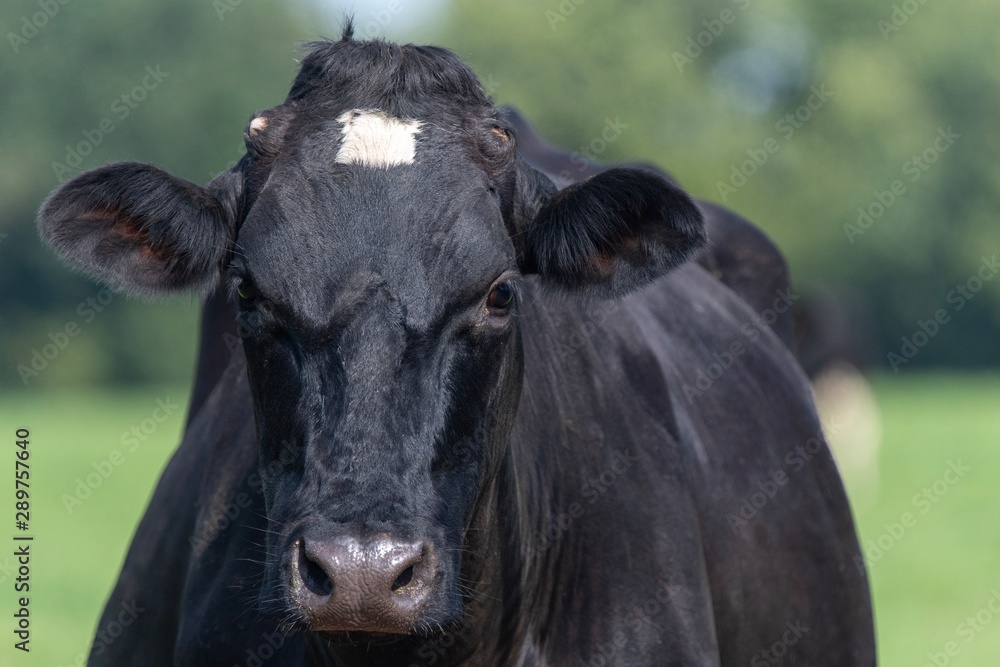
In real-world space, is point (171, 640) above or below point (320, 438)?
below

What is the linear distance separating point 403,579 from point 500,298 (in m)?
0.85

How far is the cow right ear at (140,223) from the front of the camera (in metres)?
3.72

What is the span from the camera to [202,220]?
3.74m

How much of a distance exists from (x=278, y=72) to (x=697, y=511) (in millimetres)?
53539

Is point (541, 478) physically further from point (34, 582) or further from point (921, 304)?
point (921, 304)

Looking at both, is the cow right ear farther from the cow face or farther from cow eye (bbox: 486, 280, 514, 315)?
cow eye (bbox: 486, 280, 514, 315)

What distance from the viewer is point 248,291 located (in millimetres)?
3523

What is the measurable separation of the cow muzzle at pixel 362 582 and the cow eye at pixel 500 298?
2.38ft

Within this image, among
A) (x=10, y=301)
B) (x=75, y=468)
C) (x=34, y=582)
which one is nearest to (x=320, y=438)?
(x=34, y=582)

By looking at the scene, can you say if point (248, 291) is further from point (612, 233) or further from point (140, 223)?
point (612, 233)

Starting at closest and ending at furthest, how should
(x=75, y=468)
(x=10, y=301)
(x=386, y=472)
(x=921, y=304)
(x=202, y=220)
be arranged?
1. (x=386, y=472)
2. (x=202, y=220)
3. (x=75, y=468)
4. (x=10, y=301)
5. (x=921, y=304)

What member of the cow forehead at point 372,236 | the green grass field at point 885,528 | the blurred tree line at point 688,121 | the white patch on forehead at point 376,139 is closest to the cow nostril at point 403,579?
the cow forehead at point 372,236

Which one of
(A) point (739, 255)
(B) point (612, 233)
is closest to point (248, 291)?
(B) point (612, 233)

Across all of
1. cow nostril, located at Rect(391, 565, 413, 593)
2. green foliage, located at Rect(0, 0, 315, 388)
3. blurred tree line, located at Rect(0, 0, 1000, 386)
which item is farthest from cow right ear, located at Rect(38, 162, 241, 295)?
blurred tree line, located at Rect(0, 0, 1000, 386)
